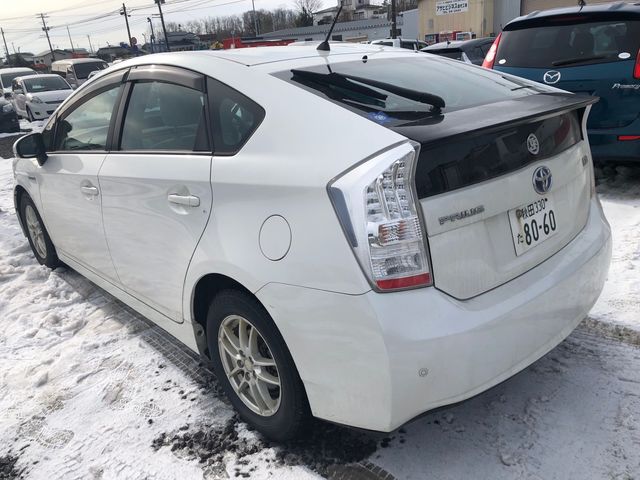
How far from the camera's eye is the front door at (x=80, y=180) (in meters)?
3.18

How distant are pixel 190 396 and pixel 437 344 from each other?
5.02 ft

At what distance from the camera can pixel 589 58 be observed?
15.9ft

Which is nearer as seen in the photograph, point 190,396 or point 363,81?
point 363,81

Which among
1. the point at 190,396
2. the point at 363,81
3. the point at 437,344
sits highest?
the point at 363,81

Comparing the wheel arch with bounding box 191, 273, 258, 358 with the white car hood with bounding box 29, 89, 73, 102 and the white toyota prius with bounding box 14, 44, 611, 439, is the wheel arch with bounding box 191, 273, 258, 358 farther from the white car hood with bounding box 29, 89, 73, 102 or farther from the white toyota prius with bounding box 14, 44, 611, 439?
the white car hood with bounding box 29, 89, 73, 102

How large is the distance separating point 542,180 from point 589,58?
342 centimetres

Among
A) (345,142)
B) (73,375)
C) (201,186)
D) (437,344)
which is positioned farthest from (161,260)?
(437,344)

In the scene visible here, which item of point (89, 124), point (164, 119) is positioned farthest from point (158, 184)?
point (89, 124)

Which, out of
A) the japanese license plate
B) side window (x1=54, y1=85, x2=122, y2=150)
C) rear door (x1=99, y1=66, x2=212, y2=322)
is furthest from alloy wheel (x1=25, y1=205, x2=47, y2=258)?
the japanese license plate

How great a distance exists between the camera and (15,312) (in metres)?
3.86

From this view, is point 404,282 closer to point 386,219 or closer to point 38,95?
point 386,219

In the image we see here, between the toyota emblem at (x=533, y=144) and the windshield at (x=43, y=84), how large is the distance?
19854 mm

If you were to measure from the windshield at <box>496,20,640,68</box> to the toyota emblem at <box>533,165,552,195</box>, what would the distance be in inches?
129

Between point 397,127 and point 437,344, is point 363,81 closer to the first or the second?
point 397,127
